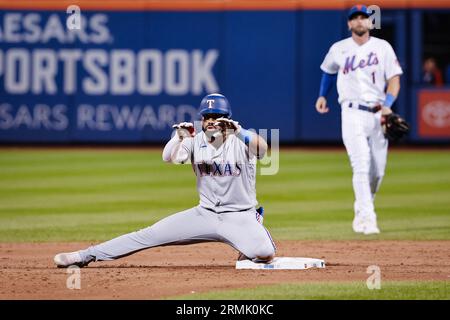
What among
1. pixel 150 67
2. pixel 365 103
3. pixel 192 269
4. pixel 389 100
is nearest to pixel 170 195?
pixel 365 103

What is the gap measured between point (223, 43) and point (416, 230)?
38.3ft

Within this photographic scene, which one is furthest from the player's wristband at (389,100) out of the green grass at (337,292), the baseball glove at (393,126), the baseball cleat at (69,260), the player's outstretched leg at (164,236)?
the baseball cleat at (69,260)

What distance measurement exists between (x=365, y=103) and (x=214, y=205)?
3.08 meters

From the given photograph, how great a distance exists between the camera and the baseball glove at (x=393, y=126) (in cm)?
990

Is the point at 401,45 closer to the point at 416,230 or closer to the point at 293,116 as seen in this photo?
the point at 293,116

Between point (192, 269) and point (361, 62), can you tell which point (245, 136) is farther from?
point (361, 62)

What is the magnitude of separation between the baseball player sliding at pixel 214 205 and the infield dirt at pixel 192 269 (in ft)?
0.67

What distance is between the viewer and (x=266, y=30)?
21453 mm

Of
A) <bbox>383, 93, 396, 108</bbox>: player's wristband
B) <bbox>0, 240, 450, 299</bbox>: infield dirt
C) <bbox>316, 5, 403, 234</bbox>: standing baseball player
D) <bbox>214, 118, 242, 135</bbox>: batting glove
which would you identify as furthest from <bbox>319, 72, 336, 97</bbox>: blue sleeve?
<bbox>214, 118, 242, 135</bbox>: batting glove

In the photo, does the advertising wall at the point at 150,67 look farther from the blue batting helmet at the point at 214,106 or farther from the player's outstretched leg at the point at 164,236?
the blue batting helmet at the point at 214,106

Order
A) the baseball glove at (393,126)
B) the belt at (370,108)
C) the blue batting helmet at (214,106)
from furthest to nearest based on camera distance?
the belt at (370,108) → the baseball glove at (393,126) → the blue batting helmet at (214,106)

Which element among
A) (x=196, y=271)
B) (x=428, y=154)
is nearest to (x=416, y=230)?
(x=196, y=271)

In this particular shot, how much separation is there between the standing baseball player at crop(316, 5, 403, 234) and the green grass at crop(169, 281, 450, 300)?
3.07 metres

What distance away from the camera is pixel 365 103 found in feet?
33.1
